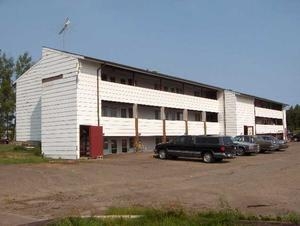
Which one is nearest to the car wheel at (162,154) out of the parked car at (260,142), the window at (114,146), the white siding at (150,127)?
the window at (114,146)

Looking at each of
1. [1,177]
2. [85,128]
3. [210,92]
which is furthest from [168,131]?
[1,177]

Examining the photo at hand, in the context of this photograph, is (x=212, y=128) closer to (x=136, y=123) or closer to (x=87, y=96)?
(x=136, y=123)

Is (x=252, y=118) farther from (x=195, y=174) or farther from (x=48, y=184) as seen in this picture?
(x=48, y=184)

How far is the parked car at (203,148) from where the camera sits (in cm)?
3158

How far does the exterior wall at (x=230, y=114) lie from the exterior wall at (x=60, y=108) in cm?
2898

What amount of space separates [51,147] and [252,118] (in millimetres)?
37544

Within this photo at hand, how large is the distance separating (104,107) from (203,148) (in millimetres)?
11637

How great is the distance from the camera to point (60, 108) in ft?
117

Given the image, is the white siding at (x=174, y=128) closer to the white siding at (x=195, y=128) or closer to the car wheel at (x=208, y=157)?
the white siding at (x=195, y=128)

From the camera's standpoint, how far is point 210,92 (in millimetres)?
61375

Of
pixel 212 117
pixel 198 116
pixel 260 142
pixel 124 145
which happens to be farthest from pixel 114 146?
pixel 212 117

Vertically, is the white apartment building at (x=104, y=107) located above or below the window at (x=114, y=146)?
above

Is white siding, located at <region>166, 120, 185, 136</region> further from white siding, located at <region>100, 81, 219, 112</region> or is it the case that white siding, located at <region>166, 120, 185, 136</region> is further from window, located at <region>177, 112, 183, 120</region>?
window, located at <region>177, 112, 183, 120</region>

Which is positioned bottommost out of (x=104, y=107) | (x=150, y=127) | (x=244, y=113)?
(x=150, y=127)
